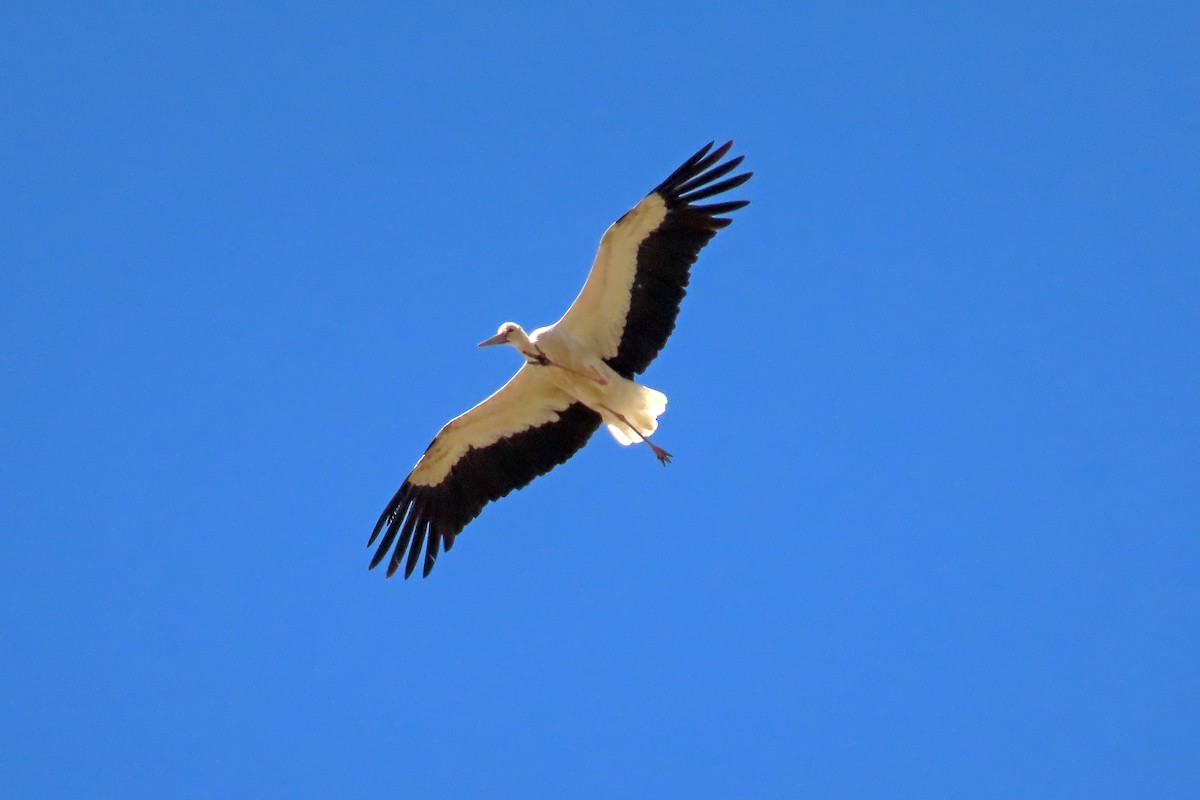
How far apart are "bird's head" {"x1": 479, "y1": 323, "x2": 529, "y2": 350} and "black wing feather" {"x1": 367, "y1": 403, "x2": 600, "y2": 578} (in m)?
0.85

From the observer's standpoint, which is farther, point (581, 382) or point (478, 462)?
point (478, 462)

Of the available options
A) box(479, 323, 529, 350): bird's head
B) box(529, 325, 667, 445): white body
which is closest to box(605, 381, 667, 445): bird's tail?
box(529, 325, 667, 445): white body

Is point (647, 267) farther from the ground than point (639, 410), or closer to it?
farther from the ground

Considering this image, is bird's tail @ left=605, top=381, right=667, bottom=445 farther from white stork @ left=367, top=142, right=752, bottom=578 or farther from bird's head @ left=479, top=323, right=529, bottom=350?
bird's head @ left=479, top=323, right=529, bottom=350

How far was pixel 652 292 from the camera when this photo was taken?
11.2 meters

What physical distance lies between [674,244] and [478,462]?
264 cm

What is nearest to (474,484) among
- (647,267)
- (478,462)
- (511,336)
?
(478,462)

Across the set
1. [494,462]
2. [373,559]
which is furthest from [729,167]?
[373,559]

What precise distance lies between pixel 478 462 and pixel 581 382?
51.1 inches

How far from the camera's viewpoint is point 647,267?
11.1 metres

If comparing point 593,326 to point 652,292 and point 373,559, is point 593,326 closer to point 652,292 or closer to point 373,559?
point 652,292

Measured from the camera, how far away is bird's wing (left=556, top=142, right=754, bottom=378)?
10906 mm

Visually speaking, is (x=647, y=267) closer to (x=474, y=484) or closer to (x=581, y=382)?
(x=581, y=382)

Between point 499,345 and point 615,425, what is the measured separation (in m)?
1.16
